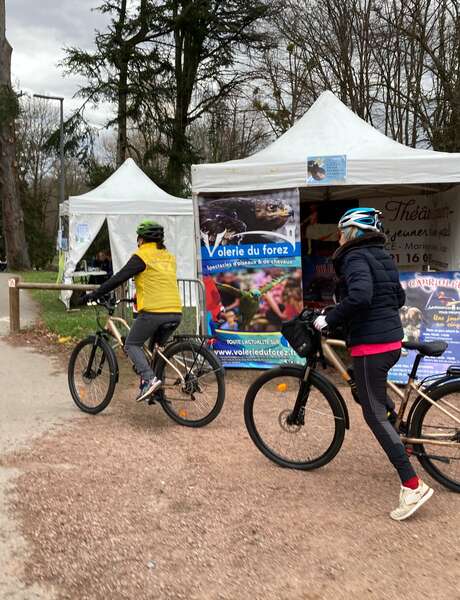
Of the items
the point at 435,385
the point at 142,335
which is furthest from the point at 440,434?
the point at 142,335

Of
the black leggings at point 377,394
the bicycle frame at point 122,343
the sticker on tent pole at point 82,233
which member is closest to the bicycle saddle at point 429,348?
the black leggings at point 377,394

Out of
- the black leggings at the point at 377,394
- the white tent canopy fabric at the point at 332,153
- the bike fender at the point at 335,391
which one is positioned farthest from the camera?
the white tent canopy fabric at the point at 332,153

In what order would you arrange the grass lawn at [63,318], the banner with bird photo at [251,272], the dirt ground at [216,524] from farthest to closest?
the grass lawn at [63,318], the banner with bird photo at [251,272], the dirt ground at [216,524]

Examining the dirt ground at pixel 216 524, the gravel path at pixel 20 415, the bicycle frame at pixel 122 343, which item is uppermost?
the bicycle frame at pixel 122 343

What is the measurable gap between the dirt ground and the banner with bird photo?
7.76ft

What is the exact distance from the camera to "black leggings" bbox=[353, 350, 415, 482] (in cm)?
347

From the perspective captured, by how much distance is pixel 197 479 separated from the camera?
3.98 meters

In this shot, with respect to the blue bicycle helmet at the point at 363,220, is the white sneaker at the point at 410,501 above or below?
below

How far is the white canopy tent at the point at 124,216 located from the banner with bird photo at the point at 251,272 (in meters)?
5.98

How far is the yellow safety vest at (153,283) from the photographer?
507 centimetres

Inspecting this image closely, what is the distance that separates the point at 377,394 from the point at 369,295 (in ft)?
2.09

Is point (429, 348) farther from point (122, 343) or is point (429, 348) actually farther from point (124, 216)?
point (124, 216)

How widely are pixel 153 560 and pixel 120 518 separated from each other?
509mm

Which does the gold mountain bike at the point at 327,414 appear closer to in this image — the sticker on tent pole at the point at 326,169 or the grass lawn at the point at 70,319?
the sticker on tent pole at the point at 326,169
